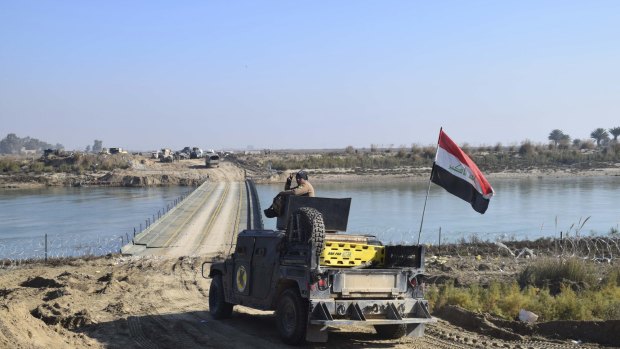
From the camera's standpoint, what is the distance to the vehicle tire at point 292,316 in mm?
10555

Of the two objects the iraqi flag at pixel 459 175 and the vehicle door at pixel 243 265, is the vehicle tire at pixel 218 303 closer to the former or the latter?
the vehicle door at pixel 243 265

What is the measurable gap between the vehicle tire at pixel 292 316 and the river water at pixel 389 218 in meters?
13.3

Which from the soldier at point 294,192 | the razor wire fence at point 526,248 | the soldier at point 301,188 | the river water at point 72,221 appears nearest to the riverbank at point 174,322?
the soldier at point 294,192

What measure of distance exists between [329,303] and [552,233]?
28605 millimetres

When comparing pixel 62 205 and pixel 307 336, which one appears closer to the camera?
pixel 307 336

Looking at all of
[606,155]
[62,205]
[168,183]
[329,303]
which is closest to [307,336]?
[329,303]

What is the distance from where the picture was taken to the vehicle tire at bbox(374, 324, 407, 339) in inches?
440

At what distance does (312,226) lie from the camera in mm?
10414

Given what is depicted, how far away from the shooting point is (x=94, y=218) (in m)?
48.3

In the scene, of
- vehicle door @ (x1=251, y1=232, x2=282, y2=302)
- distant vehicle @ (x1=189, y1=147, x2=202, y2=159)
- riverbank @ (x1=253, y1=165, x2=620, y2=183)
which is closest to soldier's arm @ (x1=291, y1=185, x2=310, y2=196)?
vehicle door @ (x1=251, y1=232, x2=282, y2=302)

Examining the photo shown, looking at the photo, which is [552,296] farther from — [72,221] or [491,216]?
[72,221]

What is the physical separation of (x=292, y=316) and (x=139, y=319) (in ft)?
12.9

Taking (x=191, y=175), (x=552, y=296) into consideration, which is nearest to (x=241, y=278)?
(x=552, y=296)

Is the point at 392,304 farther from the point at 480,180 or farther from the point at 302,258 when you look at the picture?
the point at 480,180
